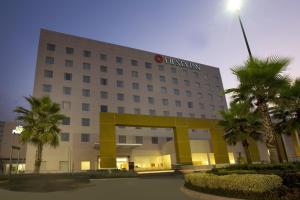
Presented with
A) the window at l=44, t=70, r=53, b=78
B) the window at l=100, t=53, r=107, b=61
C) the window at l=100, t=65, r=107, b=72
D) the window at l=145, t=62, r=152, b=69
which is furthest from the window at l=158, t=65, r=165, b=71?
the window at l=44, t=70, r=53, b=78

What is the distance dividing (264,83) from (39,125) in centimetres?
2389

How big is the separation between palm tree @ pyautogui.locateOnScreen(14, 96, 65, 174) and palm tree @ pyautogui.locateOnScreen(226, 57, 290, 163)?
70.0 ft

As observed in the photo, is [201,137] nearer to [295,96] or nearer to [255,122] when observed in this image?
[255,122]

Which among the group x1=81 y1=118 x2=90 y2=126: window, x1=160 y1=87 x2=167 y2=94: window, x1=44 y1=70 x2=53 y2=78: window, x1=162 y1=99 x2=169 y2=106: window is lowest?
x1=81 y1=118 x2=90 y2=126: window

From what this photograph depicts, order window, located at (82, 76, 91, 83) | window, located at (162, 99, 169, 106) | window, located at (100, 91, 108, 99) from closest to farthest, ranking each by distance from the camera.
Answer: window, located at (82, 76, 91, 83) < window, located at (100, 91, 108, 99) < window, located at (162, 99, 169, 106)

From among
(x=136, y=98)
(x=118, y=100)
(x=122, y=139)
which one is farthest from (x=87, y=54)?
(x=122, y=139)

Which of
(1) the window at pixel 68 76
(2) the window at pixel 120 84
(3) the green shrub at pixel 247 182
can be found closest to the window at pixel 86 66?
(1) the window at pixel 68 76

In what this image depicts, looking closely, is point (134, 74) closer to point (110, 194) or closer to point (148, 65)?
point (148, 65)

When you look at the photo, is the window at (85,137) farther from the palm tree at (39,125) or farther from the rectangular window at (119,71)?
the rectangular window at (119,71)

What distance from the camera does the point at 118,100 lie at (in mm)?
47312

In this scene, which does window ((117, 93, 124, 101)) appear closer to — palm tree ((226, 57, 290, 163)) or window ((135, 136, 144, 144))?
window ((135, 136, 144, 144))

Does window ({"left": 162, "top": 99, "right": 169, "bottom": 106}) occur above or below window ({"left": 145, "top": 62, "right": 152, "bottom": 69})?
below

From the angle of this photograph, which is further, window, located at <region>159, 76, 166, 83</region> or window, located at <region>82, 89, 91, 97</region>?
window, located at <region>159, 76, 166, 83</region>

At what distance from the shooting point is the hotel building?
40.2 meters
